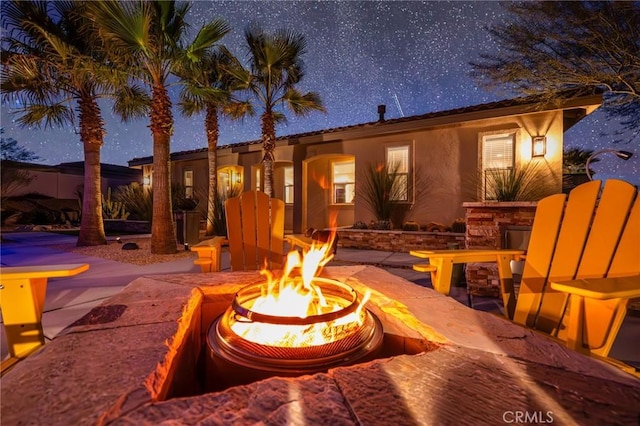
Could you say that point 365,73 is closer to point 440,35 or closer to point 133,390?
point 440,35

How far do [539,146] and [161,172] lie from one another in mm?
8431

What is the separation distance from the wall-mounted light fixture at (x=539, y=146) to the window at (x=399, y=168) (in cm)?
298

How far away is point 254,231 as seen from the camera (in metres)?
2.99

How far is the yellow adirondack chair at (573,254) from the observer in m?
1.53

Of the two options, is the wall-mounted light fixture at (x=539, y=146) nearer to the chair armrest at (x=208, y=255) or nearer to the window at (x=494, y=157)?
the window at (x=494, y=157)

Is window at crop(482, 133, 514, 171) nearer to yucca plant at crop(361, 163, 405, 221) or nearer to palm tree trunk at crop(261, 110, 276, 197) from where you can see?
yucca plant at crop(361, 163, 405, 221)

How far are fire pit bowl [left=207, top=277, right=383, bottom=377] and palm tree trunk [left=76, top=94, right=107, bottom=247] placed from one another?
A: 7.91 m

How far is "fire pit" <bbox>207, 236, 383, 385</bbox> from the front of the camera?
1.04m

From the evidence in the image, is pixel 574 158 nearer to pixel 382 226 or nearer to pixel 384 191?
pixel 384 191

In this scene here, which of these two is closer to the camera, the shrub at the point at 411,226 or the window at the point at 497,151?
the window at the point at 497,151

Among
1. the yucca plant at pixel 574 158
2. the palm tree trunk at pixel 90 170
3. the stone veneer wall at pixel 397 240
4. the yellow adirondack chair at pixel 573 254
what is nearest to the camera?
the yellow adirondack chair at pixel 573 254

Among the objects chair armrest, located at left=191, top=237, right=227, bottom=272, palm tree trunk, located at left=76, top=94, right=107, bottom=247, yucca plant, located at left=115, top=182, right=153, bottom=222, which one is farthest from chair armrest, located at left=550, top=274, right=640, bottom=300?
yucca plant, located at left=115, top=182, right=153, bottom=222

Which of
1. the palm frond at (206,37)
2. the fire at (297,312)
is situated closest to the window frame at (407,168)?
the palm frond at (206,37)

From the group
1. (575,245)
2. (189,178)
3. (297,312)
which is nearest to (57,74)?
(189,178)
